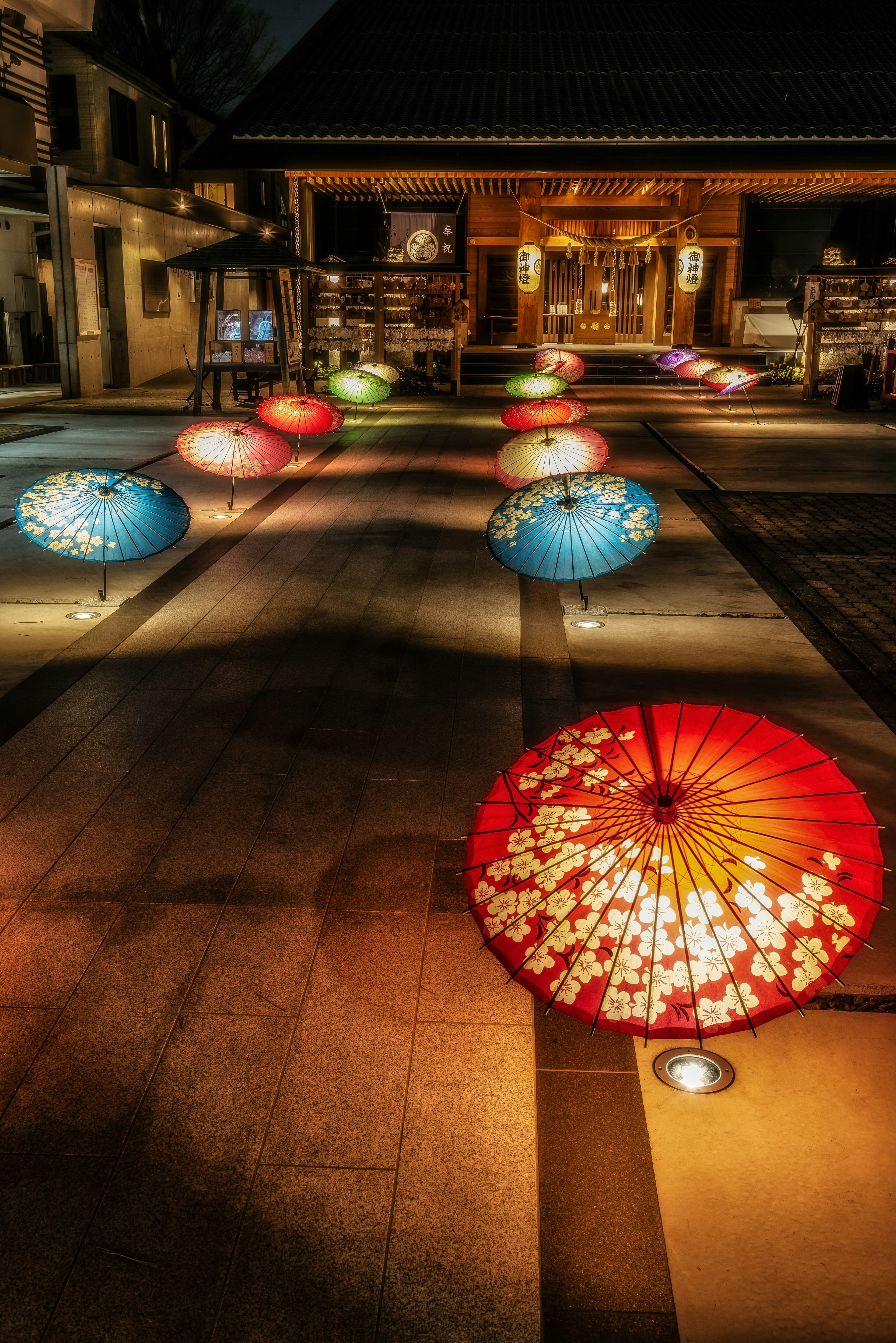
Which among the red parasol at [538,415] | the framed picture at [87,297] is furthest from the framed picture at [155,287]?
the red parasol at [538,415]

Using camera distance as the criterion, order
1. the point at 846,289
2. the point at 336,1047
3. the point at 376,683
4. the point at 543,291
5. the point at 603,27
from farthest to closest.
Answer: the point at 543,291 < the point at 603,27 < the point at 846,289 < the point at 376,683 < the point at 336,1047

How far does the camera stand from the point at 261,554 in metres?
10.2

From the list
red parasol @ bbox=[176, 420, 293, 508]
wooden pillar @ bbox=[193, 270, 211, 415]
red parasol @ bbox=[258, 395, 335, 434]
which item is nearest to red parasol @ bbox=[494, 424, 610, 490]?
red parasol @ bbox=[176, 420, 293, 508]

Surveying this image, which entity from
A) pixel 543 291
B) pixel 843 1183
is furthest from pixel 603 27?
pixel 843 1183

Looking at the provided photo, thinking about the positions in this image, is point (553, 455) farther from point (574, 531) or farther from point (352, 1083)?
point (352, 1083)

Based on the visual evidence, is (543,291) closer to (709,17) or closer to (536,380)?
(709,17)

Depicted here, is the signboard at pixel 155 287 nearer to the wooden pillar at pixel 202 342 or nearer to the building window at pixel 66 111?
the building window at pixel 66 111

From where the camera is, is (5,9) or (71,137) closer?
(5,9)

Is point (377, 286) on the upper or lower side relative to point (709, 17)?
lower

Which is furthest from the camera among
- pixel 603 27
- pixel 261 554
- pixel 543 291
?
pixel 543 291

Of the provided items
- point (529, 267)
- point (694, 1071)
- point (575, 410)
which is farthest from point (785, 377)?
point (694, 1071)

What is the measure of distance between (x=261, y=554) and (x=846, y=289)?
19.1m

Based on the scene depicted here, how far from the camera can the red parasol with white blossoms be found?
8.93 ft

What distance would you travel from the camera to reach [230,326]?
22.1 m
